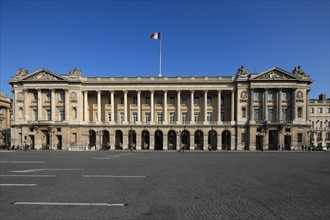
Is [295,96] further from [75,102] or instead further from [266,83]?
[75,102]

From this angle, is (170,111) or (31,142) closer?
(31,142)

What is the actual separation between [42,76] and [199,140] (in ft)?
140

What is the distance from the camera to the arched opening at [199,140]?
62.1m

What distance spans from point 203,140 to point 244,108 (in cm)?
1280

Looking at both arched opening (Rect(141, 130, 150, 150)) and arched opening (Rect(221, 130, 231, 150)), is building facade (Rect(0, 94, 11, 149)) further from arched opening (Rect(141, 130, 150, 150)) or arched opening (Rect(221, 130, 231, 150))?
arched opening (Rect(221, 130, 231, 150))

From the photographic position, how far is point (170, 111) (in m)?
63.7

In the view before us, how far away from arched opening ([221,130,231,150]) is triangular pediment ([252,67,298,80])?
15116 millimetres

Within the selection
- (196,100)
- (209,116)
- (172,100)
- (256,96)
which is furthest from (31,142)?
(256,96)

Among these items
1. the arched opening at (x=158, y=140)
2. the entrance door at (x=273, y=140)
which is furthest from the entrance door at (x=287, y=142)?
the arched opening at (x=158, y=140)

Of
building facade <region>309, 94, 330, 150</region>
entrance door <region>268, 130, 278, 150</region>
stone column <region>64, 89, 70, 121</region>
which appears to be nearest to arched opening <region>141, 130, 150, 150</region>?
stone column <region>64, 89, 70, 121</region>

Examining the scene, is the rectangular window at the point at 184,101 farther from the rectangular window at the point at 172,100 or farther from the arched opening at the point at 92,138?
the arched opening at the point at 92,138

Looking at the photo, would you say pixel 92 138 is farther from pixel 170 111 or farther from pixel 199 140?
pixel 199 140

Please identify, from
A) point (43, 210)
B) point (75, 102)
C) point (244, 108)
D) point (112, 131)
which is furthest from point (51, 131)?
point (43, 210)

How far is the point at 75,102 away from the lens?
61.0 metres
